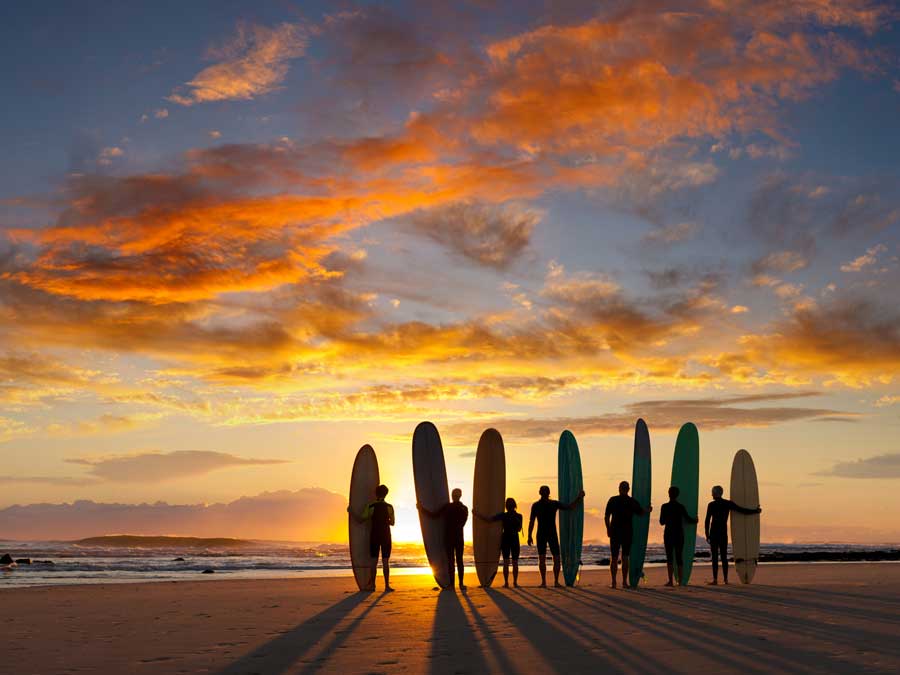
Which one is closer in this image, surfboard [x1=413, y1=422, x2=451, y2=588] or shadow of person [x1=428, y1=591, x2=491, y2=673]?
shadow of person [x1=428, y1=591, x2=491, y2=673]

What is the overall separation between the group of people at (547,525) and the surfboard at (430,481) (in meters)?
0.14

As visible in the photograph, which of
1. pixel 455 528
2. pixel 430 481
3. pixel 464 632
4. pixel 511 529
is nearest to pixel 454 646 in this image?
pixel 464 632

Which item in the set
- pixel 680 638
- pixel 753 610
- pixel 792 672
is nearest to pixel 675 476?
pixel 753 610

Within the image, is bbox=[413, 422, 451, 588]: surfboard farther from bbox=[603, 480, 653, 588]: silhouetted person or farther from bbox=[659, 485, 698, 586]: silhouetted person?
bbox=[659, 485, 698, 586]: silhouetted person

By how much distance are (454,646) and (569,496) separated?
9.28 meters

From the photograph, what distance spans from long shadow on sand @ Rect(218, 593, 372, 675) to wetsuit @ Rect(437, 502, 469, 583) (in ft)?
12.3

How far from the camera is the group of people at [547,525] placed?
14352 mm

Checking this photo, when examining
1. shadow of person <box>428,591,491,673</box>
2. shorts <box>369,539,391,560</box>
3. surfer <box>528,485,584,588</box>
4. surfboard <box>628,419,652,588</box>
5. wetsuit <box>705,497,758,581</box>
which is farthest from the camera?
surfboard <box>628,419,652,588</box>

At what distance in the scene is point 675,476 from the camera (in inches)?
655

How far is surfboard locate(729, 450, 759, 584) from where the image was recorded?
16.4 metres

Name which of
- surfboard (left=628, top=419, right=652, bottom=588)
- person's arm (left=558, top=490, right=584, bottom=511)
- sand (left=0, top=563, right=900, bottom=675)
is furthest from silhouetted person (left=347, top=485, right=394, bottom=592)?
surfboard (left=628, top=419, right=652, bottom=588)

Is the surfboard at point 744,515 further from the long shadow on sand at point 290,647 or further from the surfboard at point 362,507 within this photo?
the long shadow on sand at point 290,647

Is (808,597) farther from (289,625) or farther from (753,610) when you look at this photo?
(289,625)

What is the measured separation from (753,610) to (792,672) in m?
4.73
